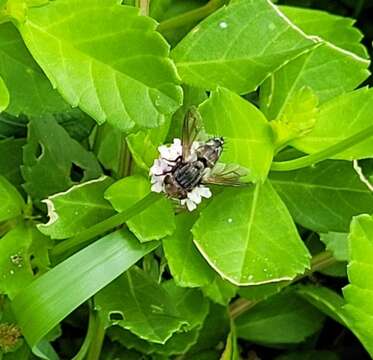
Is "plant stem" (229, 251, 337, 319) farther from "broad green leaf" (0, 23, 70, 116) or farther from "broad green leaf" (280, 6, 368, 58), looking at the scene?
"broad green leaf" (0, 23, 70, 116)

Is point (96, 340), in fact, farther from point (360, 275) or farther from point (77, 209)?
point (360, 275)

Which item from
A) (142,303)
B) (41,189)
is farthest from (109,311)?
(41,189)

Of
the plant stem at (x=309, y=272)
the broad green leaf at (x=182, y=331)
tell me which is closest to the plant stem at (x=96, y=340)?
the broad green leaf at (x=182, y=331)

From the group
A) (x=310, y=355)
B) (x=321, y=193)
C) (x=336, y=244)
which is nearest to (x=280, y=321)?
(x=310, y=355)

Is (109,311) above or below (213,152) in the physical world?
below

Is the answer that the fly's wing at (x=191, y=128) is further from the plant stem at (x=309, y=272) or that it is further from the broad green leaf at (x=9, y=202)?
the plant stem at (x=309, y=272)

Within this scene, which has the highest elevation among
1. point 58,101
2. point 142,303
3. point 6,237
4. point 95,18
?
point 95,18

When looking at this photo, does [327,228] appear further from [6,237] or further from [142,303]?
[6,237]
